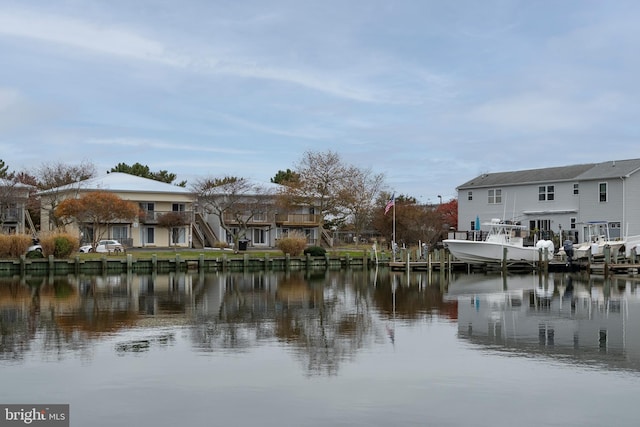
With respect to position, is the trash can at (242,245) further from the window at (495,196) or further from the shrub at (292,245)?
the window at (495,196)

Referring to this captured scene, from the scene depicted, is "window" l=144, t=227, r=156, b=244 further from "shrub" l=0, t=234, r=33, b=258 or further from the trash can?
"shrub" l=0, t=234, r=33, b=258

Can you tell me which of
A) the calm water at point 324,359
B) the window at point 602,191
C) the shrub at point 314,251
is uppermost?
the window at point 602,191

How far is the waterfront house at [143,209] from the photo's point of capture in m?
75.0

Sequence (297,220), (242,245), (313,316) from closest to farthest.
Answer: (313,316) → (242,245) → (297,220)

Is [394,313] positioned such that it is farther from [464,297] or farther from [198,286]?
[198,286]

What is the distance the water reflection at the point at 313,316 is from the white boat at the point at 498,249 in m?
10.6

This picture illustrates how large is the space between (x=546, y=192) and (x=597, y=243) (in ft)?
37.4

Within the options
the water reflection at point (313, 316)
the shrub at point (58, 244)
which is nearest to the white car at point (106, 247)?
the shrub at point (58, 244)

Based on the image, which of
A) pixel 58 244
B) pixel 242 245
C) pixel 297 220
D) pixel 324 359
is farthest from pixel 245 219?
pixel 324 359

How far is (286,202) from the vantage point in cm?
7700

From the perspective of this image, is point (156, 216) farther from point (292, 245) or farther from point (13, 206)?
point (292, 245)

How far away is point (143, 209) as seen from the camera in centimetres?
7719

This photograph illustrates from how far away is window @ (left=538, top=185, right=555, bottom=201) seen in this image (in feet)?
218

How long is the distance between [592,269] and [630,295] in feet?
57.4
